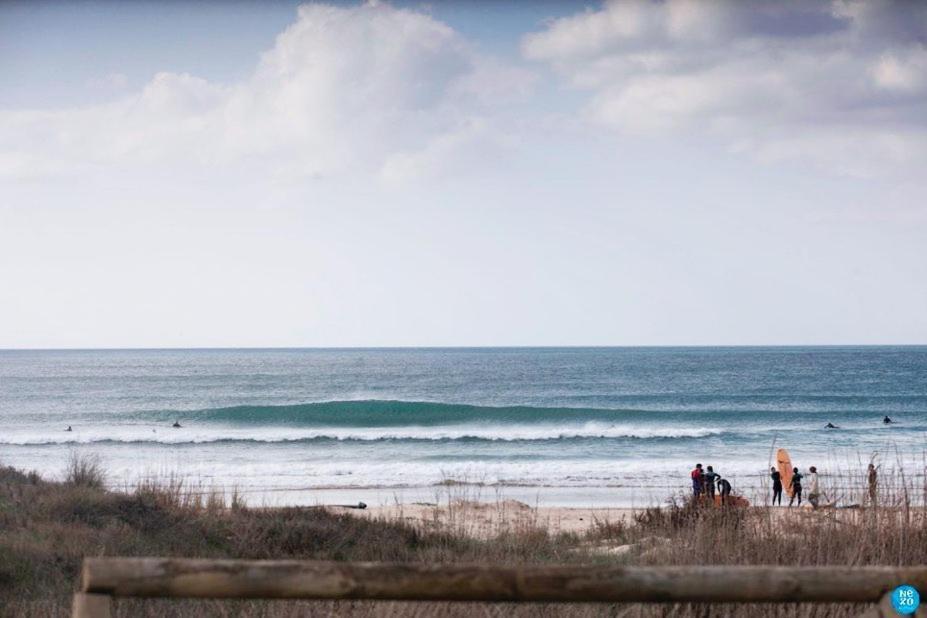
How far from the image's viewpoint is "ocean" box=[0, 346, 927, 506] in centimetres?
2458

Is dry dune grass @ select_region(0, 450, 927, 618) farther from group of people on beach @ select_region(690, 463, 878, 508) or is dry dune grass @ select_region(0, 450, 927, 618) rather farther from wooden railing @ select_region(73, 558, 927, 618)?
wooden railing @ select_region(73, 558, 927, 618)

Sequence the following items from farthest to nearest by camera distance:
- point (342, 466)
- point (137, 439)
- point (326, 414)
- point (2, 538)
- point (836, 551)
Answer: point (326, 414), point (137, 439), point (342, 466), point (2, 538), point (836, 551)

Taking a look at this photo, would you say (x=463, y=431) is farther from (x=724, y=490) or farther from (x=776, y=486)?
(x=724, y=490)

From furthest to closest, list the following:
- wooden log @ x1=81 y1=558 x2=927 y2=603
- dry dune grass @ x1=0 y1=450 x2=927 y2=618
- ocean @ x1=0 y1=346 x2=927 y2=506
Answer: ocean @ x1=0 y1=346 x2=927 y2=506 → dry dune grass @ x1=0 y1=450 x2=927 y2=618 → wooden log @ x1=81 y1=558 x2=927 y2=603

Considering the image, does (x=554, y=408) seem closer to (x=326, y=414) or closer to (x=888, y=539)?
(x=326, y=414)

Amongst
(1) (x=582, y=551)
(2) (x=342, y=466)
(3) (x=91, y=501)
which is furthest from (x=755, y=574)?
(2) (x=342, y=466)

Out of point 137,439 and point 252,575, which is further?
point 137,439

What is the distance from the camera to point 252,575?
6.43 ft

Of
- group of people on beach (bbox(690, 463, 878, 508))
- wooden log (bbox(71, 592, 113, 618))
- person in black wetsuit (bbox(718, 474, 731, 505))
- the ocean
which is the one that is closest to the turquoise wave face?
the ocean

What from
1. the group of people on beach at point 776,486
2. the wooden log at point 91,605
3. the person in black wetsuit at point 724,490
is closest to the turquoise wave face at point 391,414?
the group of people on beach at point 776,486

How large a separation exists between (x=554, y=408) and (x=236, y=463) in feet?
75.7

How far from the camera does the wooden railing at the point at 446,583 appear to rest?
1946mm

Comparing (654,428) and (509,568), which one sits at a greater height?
(509,568)

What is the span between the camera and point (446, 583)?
1946 mm
